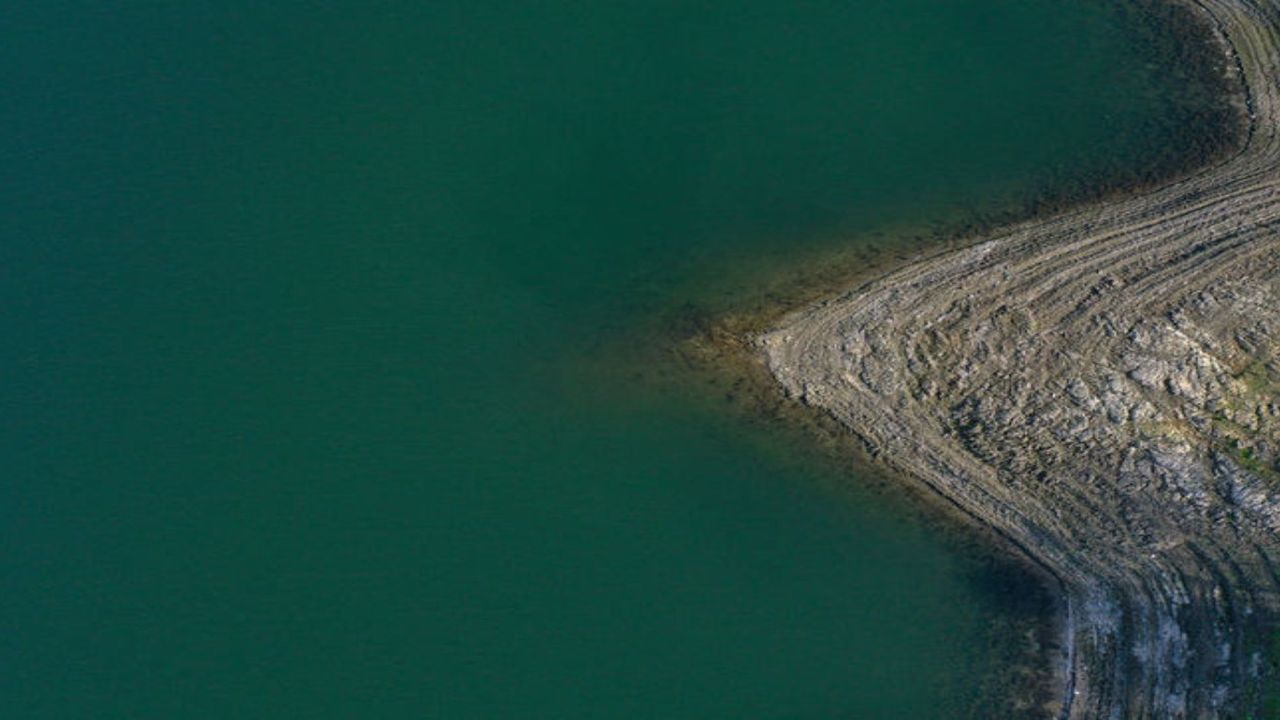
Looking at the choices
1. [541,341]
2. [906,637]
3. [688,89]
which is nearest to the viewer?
[906,637]

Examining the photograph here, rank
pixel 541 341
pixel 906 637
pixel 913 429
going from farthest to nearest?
pixel 541 341
pixel 913 429
pixel 906 637

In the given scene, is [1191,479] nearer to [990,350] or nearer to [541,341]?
[990,350]

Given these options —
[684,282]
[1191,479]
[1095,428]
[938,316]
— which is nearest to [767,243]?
[684,282]

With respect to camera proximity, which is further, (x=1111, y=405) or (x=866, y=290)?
(x=866, y=290)

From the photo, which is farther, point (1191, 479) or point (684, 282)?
point (684, 282)

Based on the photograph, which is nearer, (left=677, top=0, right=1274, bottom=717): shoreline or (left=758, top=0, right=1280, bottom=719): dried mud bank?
(left=758, top=0, right=1280, bottom=719): dried mud bank

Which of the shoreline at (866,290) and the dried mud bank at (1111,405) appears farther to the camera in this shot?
the shoreline at (866,290)

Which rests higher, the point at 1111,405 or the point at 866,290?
the point at 866,290

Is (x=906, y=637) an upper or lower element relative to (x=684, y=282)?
lower
